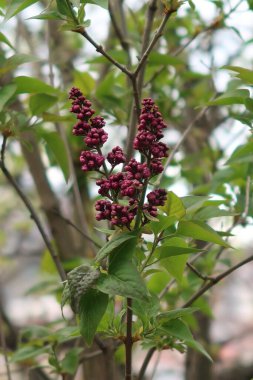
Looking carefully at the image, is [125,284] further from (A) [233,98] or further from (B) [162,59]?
(B) [162,59]

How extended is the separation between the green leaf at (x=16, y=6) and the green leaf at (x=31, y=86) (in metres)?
0.17

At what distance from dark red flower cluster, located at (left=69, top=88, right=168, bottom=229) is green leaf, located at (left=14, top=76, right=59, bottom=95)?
301 mm

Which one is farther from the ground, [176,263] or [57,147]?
[57,147]

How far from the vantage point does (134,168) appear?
58 cm

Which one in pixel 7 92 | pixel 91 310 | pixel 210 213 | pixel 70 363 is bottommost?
pixel 70 363

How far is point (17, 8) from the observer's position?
707mm

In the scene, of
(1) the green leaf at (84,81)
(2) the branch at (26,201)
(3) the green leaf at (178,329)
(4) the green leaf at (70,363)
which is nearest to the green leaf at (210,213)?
(3) the green leaf at (178,329)

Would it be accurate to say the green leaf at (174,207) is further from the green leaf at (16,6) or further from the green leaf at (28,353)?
the green leaf at (28,353)

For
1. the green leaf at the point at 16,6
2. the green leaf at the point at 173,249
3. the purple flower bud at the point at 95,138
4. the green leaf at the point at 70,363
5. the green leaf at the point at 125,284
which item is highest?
the green leaf at the point at 16,6

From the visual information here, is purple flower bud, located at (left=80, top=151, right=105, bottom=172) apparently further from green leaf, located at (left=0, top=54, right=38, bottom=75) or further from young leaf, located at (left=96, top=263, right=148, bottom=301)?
green leaf, located at (left=0, top=54, right=38, bottom=75)

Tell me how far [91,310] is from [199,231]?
5.8 inches

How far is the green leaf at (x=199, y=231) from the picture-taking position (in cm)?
62

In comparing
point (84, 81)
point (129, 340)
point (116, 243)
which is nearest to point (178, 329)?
point (129, 340)

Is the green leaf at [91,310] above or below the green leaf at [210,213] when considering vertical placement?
below
